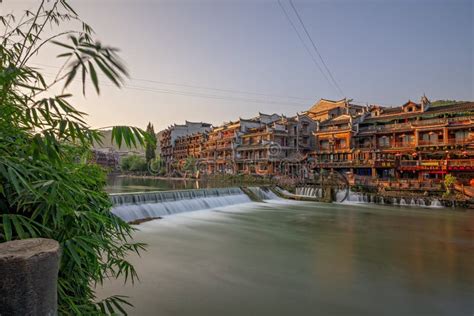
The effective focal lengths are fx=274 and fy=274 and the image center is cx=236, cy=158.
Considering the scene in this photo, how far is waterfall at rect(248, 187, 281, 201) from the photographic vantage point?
1046 inches

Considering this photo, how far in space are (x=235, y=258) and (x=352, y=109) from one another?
148 feet

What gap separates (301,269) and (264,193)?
18.8 metres

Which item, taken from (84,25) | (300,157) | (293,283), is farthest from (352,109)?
(84,25)

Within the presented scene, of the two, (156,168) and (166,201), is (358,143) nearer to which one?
(166,201)

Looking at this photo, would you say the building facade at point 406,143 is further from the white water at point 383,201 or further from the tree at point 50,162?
the tree at point 50,162

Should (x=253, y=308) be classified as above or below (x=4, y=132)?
below

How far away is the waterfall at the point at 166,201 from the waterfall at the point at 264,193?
194 cm

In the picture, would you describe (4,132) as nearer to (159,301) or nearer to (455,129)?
(159,301)

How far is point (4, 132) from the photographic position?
2230 millimetres

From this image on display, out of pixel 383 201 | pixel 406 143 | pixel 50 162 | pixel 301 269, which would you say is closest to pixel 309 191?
pixel 383 201

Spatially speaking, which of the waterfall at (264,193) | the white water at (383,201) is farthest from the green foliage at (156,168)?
the white water at (383,201)

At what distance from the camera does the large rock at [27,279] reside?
1554 mm

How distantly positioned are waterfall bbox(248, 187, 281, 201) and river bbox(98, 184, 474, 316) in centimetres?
1041

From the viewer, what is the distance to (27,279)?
159cm
